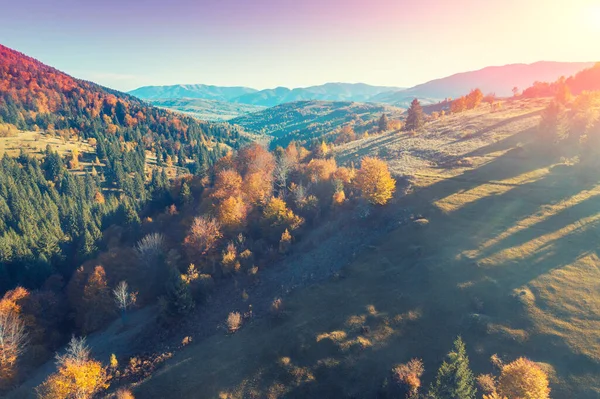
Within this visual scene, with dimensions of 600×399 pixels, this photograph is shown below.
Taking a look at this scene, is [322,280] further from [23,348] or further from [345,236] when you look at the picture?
[23,348]

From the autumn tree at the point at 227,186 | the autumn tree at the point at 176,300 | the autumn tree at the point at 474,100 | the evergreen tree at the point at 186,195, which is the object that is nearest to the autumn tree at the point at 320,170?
the autumn tree at the point at 227,186

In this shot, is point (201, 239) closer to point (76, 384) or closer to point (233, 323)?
point (233, 323)

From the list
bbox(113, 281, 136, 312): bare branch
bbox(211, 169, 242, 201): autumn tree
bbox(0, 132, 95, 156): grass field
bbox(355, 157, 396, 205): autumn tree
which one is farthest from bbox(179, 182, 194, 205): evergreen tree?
bbox(0, 132, 95, 156): grass field

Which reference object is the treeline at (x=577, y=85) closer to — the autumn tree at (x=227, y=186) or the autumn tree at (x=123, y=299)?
the autumn tree at (x=227, y=186)

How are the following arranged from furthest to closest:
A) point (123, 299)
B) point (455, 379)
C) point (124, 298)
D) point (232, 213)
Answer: point (232, 213), point (124, 298), point (123, 299), point (455, 379)

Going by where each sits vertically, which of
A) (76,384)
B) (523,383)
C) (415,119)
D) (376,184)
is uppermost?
(415,119)

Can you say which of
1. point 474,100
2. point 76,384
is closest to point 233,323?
point 76,384

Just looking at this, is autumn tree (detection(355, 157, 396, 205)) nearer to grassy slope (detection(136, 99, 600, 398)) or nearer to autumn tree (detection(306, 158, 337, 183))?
grassy slope (detection(136, 99, 600, 398))
